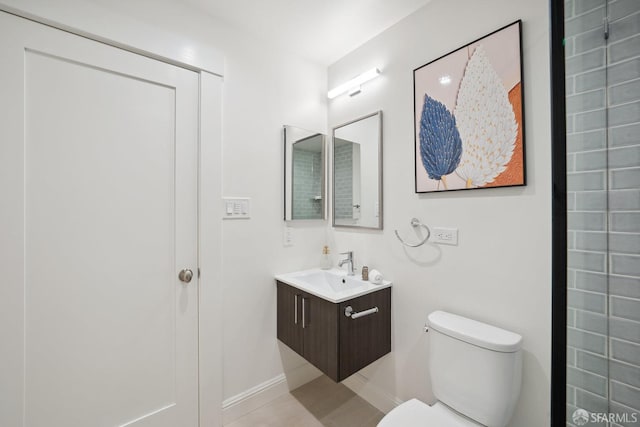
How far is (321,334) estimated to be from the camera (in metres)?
1.56

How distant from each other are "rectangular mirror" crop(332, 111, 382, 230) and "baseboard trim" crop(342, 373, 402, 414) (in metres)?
1.05

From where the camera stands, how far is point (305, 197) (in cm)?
206

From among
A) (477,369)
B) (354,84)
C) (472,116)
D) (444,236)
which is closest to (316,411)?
(477,369)

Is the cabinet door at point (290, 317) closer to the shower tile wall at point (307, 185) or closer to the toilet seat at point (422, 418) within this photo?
the shower tile wall at point (307, 185)

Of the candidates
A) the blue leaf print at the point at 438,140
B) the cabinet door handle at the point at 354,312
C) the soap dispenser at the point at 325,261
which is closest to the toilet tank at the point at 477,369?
the cabinet door handle at the point at 354,312

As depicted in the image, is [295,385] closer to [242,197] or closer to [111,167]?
[242,197]

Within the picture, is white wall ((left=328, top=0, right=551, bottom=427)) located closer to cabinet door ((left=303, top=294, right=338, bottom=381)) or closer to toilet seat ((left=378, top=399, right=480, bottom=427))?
toilet seat ((left=378, top=399, right=480, bottom=427))

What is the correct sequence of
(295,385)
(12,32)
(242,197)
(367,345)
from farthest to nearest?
(295,385) < (242,197) < (367,345) < (12,32)

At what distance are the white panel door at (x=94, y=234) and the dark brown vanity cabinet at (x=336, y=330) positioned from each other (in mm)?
585

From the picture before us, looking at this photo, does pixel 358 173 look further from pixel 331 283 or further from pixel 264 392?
pixel 264 392

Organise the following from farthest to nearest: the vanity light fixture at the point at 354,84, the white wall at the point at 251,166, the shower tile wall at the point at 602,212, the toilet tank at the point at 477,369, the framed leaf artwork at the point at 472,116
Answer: the vanity light fixture at the point at 354,84 → the white wall at the point at 251,166 → the framed leaf artwork at the point at 472,116 → the toilet tank at the point at 477,369 → the shower tile wall at the point at 602,212

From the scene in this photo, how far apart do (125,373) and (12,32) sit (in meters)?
1.58

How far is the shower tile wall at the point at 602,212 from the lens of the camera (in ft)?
2.27

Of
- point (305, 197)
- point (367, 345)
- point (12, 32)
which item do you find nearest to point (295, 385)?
point (367, 345)
